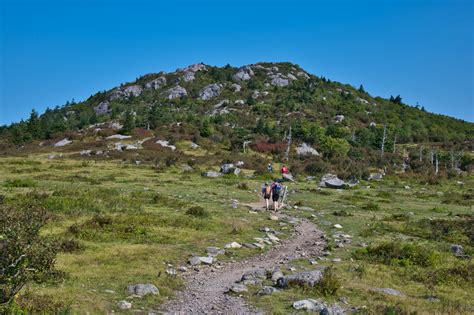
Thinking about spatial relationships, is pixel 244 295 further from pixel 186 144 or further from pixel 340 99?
pixel 340 99

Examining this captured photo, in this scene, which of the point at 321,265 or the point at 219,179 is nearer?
the point at 321,265

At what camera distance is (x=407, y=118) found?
507 feet

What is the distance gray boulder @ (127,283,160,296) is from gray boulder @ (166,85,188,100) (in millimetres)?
164038

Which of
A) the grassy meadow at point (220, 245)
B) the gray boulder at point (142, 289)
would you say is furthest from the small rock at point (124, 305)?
the gray boulder at point (142, 289)

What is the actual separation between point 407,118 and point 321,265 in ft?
502

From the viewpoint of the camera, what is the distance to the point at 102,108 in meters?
168

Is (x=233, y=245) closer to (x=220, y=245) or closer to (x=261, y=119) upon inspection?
(x=220, y=245)

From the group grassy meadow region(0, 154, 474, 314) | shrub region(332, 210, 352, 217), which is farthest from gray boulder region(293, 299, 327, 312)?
shrub region(332, 210, 352, 217)

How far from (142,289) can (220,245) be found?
6.31 metres

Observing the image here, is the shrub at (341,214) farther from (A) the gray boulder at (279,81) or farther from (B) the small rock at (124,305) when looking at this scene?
(A) the gray boulder at (279,81)

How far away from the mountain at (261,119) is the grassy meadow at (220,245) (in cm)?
4799

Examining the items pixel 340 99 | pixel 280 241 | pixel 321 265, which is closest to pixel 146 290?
pixel 321 265

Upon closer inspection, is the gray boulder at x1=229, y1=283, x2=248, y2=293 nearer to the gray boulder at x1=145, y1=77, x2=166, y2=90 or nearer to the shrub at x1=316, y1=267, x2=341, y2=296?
the shrub at x1=316, y1=267, x2=341, y2=296

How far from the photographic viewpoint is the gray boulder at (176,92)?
17374cm
